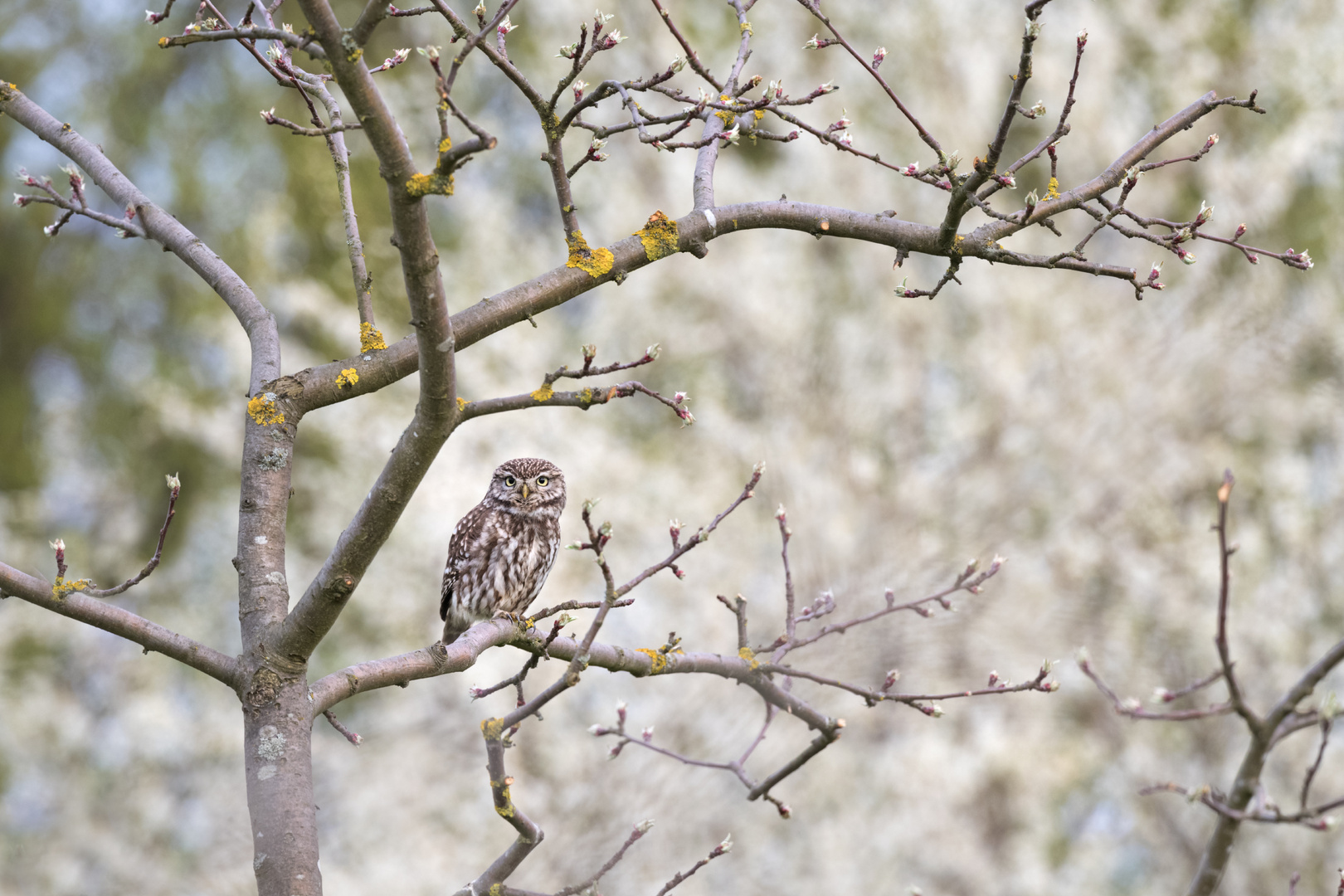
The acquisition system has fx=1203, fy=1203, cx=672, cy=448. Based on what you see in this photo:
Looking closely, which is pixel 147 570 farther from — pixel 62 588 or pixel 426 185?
pixel 426 185

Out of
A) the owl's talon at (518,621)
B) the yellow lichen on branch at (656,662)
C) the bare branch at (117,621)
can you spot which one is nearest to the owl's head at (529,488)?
the owl's talon at (518,621)

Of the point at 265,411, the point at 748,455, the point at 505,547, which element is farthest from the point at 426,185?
the point at 748,455

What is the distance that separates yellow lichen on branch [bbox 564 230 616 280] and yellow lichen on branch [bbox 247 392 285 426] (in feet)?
2.02

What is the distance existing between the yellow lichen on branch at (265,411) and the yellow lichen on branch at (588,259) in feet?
2.02

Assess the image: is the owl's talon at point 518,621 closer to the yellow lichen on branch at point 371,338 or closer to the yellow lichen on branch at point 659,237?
the yellow lichen on branch at point 371,338

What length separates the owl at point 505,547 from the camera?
374 cm

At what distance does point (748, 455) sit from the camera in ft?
22.2

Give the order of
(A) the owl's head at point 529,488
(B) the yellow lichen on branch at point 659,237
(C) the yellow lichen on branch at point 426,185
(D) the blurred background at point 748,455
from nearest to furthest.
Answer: (C) the yellow lichen on branch at point 426,185
(B) the yellow lichen on branch at point 659,237
(A) the owl's head at point 529,488
(D) the blurred background at point 748,455

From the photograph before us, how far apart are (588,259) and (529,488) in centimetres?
167

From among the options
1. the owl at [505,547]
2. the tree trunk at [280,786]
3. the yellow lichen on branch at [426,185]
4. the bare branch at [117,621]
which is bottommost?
the tree trunk at [280,786]

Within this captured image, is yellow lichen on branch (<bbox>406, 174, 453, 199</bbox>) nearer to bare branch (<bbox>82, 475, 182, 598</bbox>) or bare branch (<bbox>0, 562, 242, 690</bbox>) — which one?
bare branch (<bbox>82, 475, 182, 598</bbox>)

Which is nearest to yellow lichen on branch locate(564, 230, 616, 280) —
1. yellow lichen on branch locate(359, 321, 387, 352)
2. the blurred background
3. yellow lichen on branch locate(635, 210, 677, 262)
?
yellow lichen on branch locate(635, 210, 677, 262)

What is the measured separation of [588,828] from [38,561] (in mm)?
3179

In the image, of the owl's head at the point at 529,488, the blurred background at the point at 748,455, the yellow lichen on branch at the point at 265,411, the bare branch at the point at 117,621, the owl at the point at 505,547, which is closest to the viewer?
the bare branch at the point at 117,621
